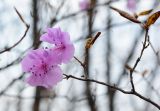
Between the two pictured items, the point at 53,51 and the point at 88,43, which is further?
the point at 53,51

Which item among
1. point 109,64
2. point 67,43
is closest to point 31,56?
point 67,43

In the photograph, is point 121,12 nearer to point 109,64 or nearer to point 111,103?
point 111,103
